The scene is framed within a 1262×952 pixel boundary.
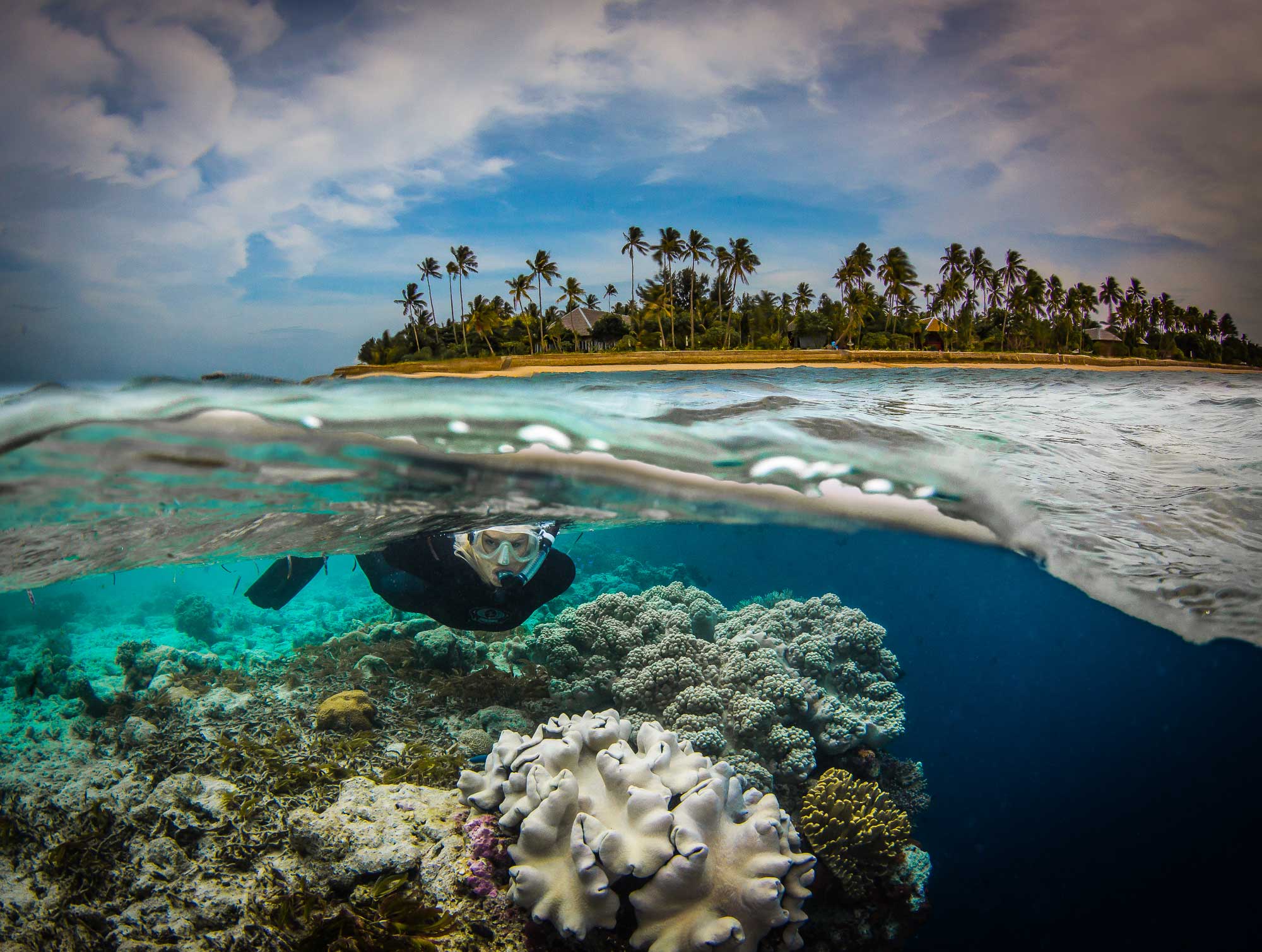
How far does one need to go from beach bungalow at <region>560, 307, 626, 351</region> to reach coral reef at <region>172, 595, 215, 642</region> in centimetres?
3796

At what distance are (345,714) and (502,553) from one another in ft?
9.06

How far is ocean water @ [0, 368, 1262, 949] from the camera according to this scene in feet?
16.5

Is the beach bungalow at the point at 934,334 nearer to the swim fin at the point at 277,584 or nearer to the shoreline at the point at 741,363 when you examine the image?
the shoreline at the point at 741,363

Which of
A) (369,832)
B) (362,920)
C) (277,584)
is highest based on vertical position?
(277,584)

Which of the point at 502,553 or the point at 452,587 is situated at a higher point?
the point at 502,553

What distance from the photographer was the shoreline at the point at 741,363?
804 centimetres

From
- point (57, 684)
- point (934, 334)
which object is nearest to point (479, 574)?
point (57, 684)

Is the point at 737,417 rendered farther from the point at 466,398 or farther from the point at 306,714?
the point at 306,714

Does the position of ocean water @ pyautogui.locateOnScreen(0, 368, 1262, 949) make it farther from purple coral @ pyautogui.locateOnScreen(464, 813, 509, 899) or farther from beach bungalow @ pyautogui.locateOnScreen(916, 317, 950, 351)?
beach bungalow @ pyautogui.locateOnScreen(916, 317, 950, 351)

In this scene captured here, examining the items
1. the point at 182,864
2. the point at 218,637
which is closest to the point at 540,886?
the point at 182,864

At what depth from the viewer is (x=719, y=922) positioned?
12.6 feet

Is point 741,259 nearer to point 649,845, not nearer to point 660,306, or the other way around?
point 660,306

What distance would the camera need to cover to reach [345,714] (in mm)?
6844

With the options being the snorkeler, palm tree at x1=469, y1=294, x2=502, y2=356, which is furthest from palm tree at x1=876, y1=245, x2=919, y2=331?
the snorkeler
